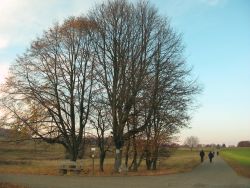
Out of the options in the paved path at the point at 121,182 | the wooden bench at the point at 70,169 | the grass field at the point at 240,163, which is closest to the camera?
the paved path at the point at 121,182

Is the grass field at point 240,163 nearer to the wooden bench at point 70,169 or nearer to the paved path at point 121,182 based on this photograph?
the paved path at point 121,182

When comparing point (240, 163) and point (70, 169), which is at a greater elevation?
point (240, 163)

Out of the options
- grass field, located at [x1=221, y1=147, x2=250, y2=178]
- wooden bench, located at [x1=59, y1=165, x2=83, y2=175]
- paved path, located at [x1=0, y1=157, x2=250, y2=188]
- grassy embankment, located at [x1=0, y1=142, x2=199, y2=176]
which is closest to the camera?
paved path, located at [x1=0, y1=157, x2=250, y2=188]

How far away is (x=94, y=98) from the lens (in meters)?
37.8

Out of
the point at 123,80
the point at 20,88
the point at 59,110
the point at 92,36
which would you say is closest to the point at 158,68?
the point at 123,80

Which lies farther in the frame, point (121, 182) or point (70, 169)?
point (70, 169)

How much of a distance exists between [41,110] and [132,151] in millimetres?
9400

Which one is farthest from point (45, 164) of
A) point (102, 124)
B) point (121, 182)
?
point (121, 182)

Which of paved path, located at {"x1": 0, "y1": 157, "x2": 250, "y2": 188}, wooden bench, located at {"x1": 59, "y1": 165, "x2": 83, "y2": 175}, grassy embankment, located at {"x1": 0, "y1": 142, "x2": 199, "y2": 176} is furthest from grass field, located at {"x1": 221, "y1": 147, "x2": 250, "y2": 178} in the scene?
wooden bench, located at {"x1": 59, "y1": 165, "x2": 83, "y2": 175}

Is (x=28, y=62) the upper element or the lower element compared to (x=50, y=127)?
upper

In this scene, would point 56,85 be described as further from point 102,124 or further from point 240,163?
point 240,163

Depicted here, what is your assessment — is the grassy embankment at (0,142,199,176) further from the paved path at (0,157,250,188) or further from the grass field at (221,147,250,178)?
the paved path at (0,157,250,188)

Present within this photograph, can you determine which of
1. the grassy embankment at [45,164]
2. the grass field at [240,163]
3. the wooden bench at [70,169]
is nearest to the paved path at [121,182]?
the grassy embankment at [45,164]

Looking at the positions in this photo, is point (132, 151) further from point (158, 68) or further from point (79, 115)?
point (158, 68)
